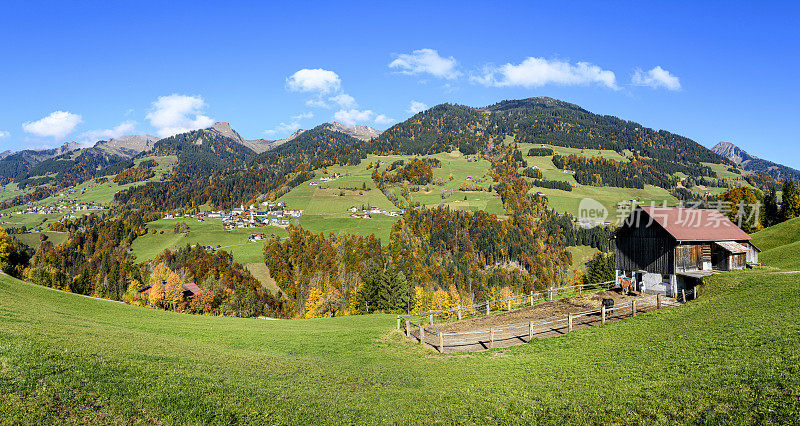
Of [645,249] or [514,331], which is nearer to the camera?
[514,331]

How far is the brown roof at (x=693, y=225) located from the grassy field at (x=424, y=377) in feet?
Answer: 47.7

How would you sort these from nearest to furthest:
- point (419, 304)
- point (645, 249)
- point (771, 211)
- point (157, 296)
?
point (645, 249) → point (157, 296) → point (771, 211) → point (419, 304)

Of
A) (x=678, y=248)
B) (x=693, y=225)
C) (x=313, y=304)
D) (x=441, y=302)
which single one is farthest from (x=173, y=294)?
(x=693, y=225)

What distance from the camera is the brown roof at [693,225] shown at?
127 feet

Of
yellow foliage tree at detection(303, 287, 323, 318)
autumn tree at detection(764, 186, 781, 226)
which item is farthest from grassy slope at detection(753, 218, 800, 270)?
yellow foliage tree at detection(303, 287, 323, 318)

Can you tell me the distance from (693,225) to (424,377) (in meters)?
38.4

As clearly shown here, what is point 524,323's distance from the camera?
3002cm

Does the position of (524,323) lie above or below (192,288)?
above

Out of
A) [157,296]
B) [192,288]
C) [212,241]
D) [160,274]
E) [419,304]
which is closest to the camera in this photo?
[157,296]

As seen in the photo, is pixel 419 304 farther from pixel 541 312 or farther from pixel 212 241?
pixel 212 241

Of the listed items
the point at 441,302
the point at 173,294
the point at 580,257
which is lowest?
the point at 441,302

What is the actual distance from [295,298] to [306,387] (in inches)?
4884

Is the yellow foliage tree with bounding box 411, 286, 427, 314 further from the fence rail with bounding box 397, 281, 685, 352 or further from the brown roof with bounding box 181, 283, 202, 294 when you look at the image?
the fence rail with bounding box 397, 281, 685, 352

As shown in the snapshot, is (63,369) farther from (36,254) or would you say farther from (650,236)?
(36,254)
